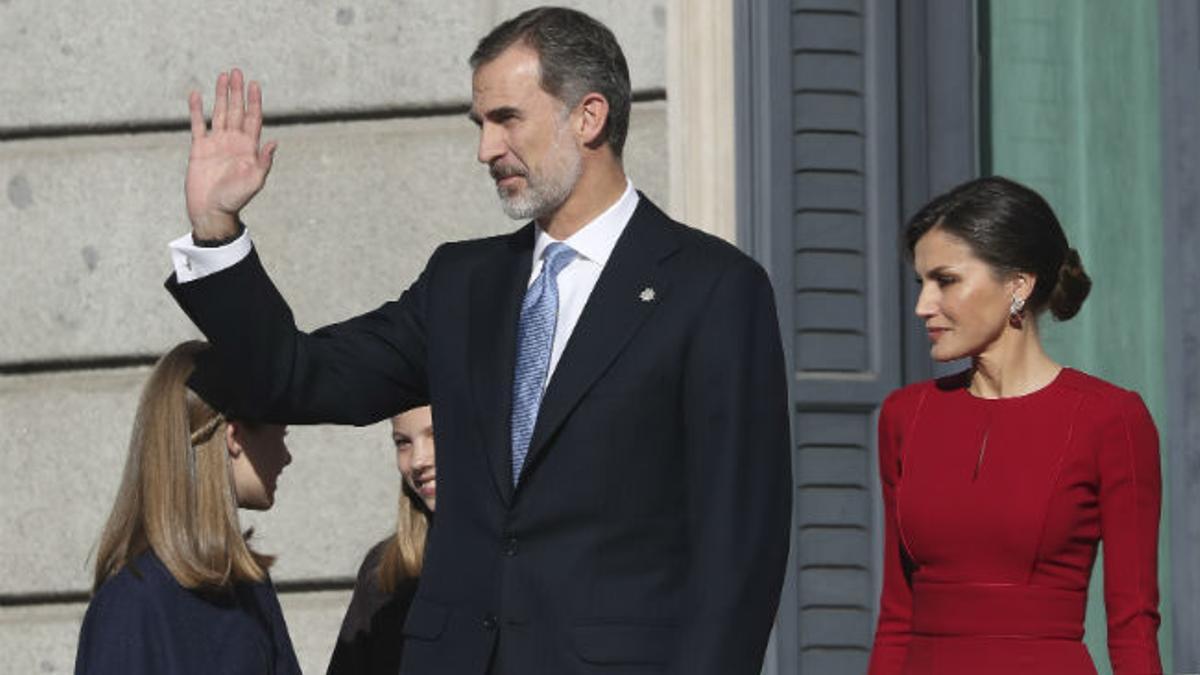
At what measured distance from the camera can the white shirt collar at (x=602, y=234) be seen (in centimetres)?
484

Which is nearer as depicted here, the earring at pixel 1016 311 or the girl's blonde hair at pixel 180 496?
the girl's blonde hair at pixel 180 496

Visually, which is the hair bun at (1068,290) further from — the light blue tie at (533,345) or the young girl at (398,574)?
the young girl at (398,574)

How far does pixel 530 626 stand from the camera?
466cm

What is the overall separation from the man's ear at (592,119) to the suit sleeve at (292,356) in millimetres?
431

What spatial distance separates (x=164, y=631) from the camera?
5.06 m

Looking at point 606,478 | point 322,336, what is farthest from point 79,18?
point 606,478

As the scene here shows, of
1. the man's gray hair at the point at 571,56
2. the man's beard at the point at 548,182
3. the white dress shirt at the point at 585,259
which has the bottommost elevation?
the white dress shirt at the point at 585,259

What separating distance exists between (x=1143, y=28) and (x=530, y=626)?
3234 millimetres

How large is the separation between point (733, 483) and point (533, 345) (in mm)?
449

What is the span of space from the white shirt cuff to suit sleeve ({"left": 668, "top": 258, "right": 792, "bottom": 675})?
2.55 ft

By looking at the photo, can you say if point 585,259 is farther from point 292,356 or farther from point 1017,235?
point 1017,235

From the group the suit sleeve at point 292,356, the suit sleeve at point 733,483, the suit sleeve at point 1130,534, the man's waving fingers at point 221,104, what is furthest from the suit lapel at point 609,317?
the suit sleeve at point 1130,534

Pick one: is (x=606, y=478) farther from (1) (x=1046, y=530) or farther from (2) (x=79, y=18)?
(2) (x=79, y=18)

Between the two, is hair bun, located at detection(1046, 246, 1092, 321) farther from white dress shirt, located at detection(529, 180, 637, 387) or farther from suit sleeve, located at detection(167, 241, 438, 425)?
suit sleeve, located at detection(167, 241, 438, 425)
